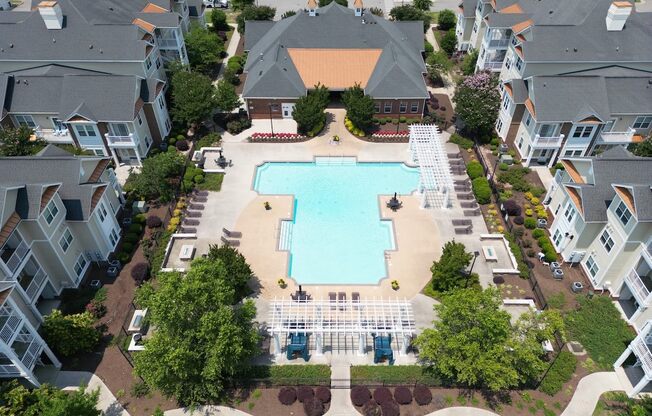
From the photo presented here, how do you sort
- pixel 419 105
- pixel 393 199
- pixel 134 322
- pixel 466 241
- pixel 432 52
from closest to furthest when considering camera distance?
pixel 134 322 < pixel 466 241 < pixel 393 199 < pixel 419 105 < pixel 432 52

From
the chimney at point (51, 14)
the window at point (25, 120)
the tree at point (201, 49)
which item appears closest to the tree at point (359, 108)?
the tree at point (201, 49)

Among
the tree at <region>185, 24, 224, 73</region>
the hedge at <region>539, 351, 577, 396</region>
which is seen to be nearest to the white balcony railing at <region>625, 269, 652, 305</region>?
the hedge at <region>539, 351, 577, 396</region>

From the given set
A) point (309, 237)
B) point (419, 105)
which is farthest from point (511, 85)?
point (309, 237)

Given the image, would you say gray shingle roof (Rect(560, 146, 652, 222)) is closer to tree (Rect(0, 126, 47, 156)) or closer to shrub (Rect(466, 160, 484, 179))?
shrub (Rect(466, 160, 484, 179))

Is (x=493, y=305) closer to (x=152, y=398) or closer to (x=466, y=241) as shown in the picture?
(x=466, y=241)

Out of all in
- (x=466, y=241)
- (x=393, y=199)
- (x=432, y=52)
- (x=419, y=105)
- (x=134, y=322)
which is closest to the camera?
(x=134, y=322)

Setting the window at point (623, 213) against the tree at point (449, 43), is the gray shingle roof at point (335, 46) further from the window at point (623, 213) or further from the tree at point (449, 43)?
the window at point (623, 213)

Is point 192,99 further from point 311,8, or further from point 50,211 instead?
point 50,211
